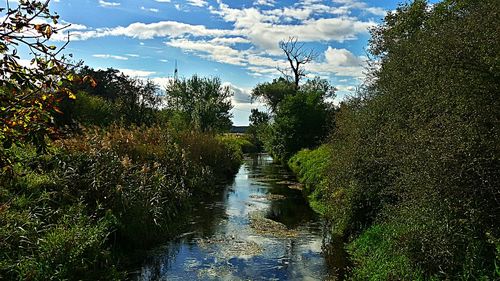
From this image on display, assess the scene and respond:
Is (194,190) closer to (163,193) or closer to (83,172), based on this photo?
(163,193)

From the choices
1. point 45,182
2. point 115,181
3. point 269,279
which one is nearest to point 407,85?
point 269,279

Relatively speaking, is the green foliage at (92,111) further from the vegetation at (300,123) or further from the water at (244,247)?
the vegetation at (300,123)

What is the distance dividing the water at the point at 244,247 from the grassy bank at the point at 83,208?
83cm

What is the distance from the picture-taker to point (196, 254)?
12.1 metres

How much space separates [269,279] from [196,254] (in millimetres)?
2684

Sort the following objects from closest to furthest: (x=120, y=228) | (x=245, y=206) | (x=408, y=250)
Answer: (x=408, y=250) < (x=120, y=228) < (x=245, y=206)

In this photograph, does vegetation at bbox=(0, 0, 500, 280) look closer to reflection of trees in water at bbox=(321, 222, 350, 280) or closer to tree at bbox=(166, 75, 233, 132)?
reflection of trees in water at bbox=(321, 222, 350, 280)

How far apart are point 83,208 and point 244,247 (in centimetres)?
490

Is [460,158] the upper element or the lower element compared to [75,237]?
upper

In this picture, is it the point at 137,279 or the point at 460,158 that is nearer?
the point at 460,158

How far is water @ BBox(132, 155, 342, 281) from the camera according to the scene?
10.6m

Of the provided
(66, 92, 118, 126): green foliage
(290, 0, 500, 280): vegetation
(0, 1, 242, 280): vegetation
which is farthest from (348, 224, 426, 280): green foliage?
(66, 92, 118, 126): green foliage

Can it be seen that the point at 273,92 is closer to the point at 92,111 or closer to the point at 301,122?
the point at 301,122

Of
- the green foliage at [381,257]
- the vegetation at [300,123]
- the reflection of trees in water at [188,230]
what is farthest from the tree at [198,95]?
the green foliage at [381,257]
